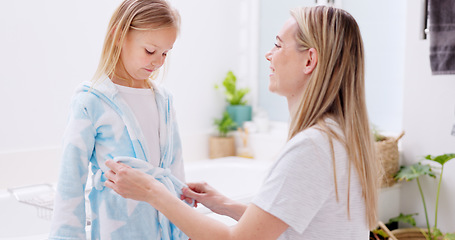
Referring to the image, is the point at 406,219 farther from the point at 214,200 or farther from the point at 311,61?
the point at 311,61

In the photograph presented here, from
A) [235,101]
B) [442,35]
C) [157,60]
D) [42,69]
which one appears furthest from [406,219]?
[42,69]

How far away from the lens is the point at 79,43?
8.43 feet

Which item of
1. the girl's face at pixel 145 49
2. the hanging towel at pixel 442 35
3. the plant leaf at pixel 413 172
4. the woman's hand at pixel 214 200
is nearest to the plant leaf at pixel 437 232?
the plant leaf at pixel 413 172

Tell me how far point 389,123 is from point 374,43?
49 centimetres

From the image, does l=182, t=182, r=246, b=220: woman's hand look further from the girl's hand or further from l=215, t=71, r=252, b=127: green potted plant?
l=215, t=71, r=252, b=127: green potted plant

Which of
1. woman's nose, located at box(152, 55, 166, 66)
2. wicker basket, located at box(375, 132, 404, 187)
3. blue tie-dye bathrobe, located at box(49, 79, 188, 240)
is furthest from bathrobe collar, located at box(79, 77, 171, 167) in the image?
wicker basket, located at box(375, 132, 404, 187)

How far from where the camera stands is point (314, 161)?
0.99 meters

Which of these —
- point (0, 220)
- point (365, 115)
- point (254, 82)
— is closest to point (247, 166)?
point (254, 82)

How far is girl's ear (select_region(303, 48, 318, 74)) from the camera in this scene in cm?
109

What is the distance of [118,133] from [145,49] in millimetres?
237

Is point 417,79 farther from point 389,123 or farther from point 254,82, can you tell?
point 254,82

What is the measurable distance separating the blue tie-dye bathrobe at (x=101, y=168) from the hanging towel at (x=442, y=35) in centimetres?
151

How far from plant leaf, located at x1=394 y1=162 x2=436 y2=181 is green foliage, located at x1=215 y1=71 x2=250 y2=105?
4.07ft

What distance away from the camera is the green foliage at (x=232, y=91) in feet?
10.8
